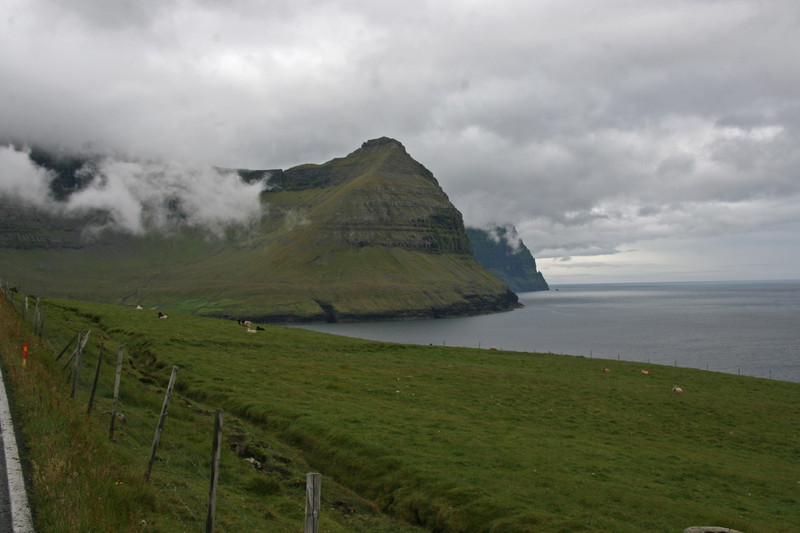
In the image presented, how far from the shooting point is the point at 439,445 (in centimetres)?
2767

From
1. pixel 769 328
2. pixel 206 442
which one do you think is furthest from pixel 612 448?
pixel 769 328

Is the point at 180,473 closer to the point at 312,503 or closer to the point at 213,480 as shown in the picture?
the point at 213,480

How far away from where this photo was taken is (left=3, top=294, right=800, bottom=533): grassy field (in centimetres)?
1956

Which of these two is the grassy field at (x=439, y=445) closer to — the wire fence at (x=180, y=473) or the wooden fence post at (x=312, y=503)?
the wire fence at (x=180, y=473)

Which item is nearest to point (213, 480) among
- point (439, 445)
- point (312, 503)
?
point (312, 503)

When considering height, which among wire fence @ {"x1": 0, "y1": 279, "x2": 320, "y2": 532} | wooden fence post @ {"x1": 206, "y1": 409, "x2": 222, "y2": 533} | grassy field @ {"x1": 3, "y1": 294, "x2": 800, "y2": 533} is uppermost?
wooden fence post @ {"x1": 206, "y1": 409, "x2": 222, "y2": 533}

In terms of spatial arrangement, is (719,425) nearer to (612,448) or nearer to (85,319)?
(612,448)

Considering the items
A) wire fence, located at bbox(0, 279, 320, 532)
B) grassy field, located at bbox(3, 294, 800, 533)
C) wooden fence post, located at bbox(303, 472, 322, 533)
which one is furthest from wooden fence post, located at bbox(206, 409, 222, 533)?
wooden fence post, located at bbox(303, 472, 322, 533)

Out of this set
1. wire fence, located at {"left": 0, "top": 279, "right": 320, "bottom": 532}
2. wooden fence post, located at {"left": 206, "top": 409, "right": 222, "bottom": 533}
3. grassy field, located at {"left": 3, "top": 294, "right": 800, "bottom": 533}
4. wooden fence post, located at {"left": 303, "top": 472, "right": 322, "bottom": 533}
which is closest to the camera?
wooden fence post, located at {"left": 303, "top": 472, "right": 322, "bottom": 533}

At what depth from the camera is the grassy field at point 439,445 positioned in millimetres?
19562

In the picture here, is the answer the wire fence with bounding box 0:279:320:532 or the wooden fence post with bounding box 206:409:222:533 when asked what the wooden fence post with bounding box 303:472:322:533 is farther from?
the wooden fence post with bounding box 206:409:222:533

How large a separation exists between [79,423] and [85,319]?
176ft

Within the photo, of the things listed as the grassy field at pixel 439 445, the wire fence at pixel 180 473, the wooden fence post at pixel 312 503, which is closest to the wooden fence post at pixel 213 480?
the wire fence at pixel 180 473

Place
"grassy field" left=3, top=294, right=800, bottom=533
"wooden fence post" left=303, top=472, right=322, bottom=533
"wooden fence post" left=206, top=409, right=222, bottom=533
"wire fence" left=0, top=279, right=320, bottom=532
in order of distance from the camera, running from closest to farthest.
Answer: "wooden fence post" left=303, top=472, right=322, bottom=533 → "wooden fence post" left=206, top=409, right=222, bottom=533 → "wire fence" left=0, top=279, right=320, bottom=532 → "grassy field" left=3, top=294, right=800, bottom=533
